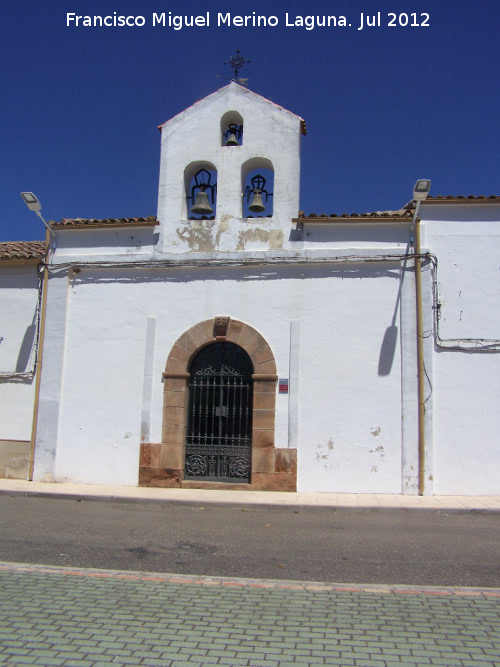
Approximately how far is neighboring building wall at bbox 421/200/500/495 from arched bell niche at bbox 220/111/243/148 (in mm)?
3825

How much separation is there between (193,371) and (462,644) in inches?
299

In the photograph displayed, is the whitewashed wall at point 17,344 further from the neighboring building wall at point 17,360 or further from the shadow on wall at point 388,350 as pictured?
the shadow on wall at point 388,350

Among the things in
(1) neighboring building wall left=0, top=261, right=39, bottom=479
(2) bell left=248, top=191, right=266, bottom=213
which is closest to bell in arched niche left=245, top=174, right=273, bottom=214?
(2) bell left=248, top=191, right=266, bottom=213

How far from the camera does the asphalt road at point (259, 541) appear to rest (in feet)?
18.1

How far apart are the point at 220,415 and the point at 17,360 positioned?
13.7ft

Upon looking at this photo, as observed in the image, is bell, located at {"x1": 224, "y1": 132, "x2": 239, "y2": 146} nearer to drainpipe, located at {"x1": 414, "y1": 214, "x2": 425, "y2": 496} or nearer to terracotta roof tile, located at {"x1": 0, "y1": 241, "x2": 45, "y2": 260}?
drainpipe, located at {"x1": 414, "y1": 214, "x2": 425, "y2": 496}

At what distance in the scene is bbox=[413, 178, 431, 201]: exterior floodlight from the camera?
9.42m

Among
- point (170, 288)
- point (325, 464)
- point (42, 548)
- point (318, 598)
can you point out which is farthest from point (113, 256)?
point (318, 598)

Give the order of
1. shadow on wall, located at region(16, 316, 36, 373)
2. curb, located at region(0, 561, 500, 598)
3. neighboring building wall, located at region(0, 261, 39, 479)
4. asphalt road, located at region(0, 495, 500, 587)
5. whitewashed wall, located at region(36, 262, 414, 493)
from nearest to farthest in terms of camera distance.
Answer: curb, located at region(0, 561, 500, 598), asphalt road, located at region(0, 495, 500, 587), whitewashed wall, located at region(36, 262, 414, 493), neighboring building wall, located at region(0, 261, 39, 479), shadow on wall, located at region(16, 316, 36, 373)

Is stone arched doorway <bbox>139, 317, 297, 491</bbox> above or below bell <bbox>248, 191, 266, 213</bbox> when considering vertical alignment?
below

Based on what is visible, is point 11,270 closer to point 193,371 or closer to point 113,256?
point 113,256

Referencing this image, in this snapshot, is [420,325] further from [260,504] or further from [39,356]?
[39,356]

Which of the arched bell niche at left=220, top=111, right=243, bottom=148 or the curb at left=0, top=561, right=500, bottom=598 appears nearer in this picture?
the curb at left=0, top=561, right=500, bottom=598

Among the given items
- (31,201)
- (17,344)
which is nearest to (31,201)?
(31,201)
